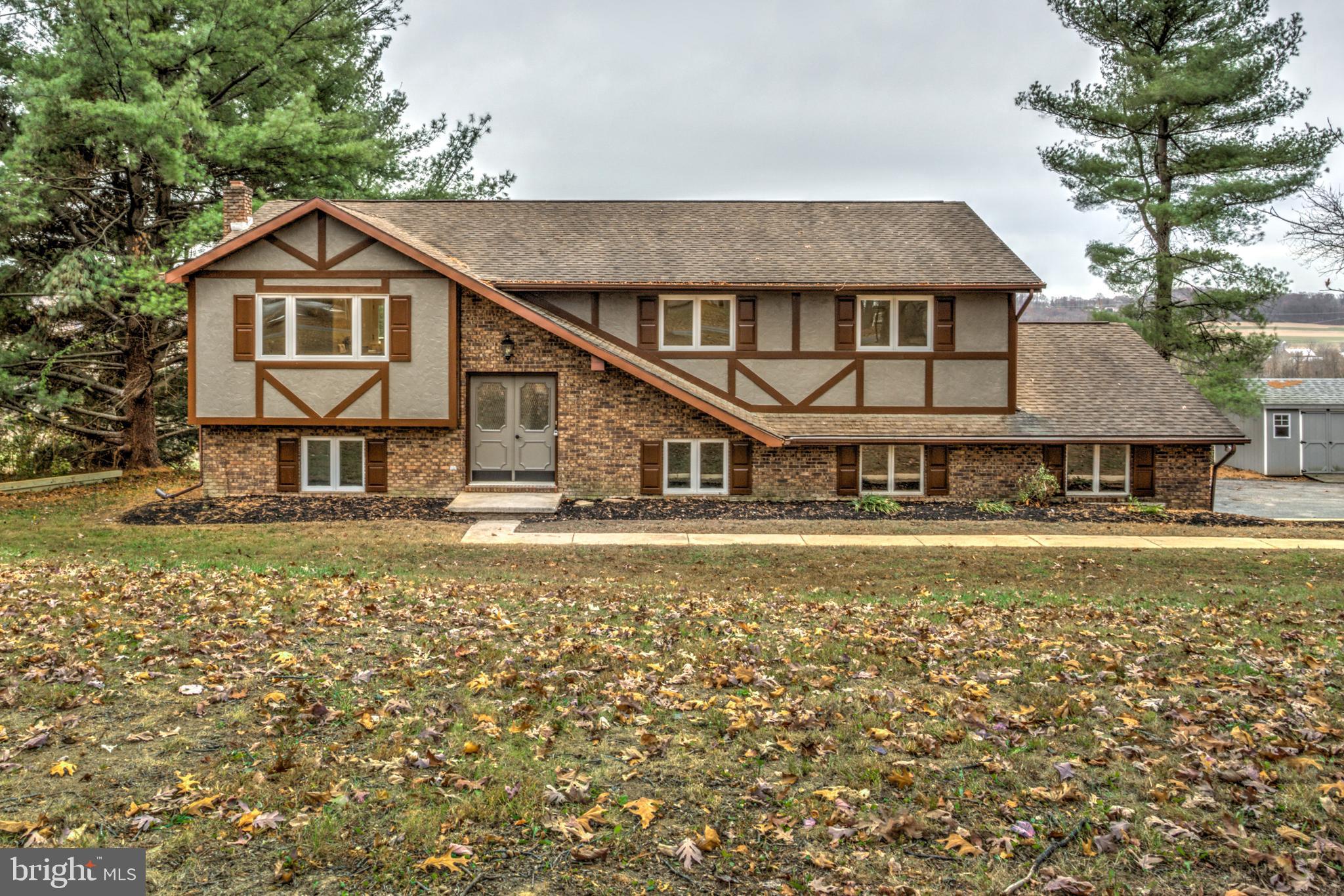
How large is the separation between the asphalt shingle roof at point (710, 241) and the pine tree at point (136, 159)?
7.42 feet

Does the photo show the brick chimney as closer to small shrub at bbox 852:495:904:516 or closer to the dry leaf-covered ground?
the dry leaf-covered ground

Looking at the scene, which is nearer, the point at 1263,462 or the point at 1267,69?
the point at 1267,69

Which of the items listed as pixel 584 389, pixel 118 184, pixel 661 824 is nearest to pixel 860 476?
pixel 584 389

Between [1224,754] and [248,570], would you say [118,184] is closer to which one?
[248,570]

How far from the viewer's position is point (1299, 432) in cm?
2766

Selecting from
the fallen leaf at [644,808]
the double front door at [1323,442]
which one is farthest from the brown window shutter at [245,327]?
the double front door at [1323,442]

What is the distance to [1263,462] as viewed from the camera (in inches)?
1107

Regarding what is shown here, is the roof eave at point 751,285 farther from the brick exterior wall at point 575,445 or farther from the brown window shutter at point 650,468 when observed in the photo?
the brown window shutter at point 650,468

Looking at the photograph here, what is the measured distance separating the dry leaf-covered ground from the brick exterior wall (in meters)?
9.26

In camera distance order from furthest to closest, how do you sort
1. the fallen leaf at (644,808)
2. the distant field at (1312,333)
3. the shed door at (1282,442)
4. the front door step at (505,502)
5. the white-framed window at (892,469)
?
1. the distant field at (1312,333)
2. the shed door at (1282,442)
3. the white-framed window at (892,469)
4. the front door step at (505,502)
5. the fallen leaf at (644,808)

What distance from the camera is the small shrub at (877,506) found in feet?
56.1

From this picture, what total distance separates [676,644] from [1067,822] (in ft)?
11.7

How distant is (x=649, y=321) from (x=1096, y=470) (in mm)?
9635

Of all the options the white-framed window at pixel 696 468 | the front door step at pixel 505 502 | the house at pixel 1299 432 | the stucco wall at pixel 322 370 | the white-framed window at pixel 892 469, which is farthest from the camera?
the house at pixel 1299 432
